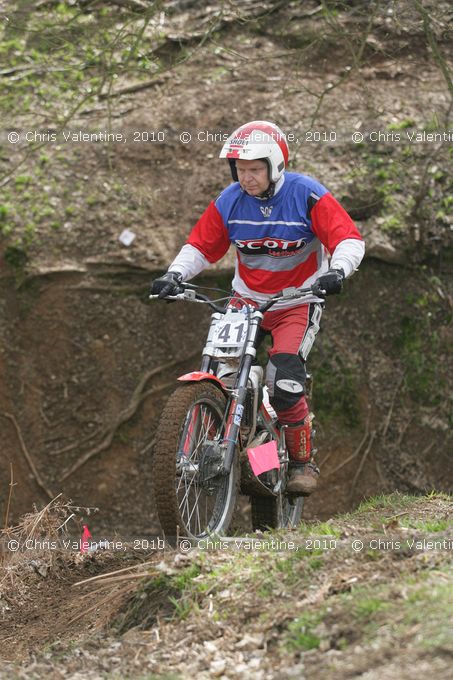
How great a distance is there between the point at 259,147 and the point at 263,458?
6.53 feet

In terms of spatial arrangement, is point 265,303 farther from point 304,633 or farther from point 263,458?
point 304,633

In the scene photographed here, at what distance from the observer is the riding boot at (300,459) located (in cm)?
661

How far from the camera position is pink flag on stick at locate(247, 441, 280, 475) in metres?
5.98

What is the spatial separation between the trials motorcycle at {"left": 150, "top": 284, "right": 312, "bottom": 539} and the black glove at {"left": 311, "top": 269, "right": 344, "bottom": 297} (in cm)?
13

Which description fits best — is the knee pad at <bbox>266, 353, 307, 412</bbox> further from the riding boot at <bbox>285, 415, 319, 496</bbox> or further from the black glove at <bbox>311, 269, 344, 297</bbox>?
the black glove at <bbox>311, 269, 344, 297</bbox>

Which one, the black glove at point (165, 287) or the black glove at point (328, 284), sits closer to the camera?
the black glove at point (328, 284)

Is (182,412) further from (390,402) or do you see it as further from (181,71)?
(181,71)

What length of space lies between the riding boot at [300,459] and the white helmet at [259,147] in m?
1.75

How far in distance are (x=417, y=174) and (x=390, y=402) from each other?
8.95 ft

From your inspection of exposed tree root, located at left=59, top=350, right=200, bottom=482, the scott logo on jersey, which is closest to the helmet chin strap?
the scott logo on jersey

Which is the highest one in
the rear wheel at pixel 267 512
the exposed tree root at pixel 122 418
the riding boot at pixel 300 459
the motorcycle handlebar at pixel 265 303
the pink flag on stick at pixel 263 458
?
the motorcycle handlebar at pixel 265 303

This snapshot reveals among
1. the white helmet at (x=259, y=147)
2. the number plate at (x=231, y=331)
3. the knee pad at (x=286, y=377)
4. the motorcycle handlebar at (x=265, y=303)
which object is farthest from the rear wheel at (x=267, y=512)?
the white helmet at (x=259, y=147)

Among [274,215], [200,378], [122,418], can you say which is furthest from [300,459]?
[122,418]

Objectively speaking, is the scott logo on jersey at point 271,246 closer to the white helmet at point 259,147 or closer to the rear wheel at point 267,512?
the white helmet at point 259,147
